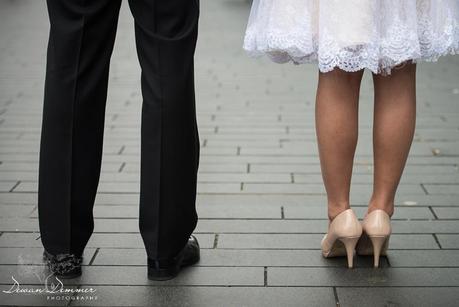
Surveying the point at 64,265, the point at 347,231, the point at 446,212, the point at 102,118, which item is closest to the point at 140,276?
the point at 64,265

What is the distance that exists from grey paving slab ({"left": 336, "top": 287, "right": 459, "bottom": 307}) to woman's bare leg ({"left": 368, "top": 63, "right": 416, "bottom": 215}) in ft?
1.13

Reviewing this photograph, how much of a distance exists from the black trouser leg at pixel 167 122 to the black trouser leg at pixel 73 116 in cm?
14

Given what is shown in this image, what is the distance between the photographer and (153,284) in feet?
9.03

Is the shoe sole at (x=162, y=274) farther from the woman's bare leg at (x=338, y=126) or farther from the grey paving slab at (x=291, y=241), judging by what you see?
the woman's bare leg at (x=338, y=126)

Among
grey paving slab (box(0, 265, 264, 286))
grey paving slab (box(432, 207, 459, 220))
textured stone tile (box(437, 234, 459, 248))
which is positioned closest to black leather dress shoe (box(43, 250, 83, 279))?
grey paving slab (box(0, 265, 264, 286))

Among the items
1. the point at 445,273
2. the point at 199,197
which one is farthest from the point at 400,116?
the point at 199,197

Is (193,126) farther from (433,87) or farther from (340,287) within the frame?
(433,87)

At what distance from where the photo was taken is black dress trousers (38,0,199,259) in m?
2.57

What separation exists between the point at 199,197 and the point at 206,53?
4445mm

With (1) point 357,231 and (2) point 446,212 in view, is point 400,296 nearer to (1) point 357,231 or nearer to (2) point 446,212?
(1) point 357,231

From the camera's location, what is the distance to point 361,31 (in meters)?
2.63

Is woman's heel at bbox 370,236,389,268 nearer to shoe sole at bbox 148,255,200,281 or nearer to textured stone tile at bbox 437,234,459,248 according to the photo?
textured stone tile at bbox 437,234,459,248

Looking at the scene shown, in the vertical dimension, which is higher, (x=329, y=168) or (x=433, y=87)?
(x=433, y=87)

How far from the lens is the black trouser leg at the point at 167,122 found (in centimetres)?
256
